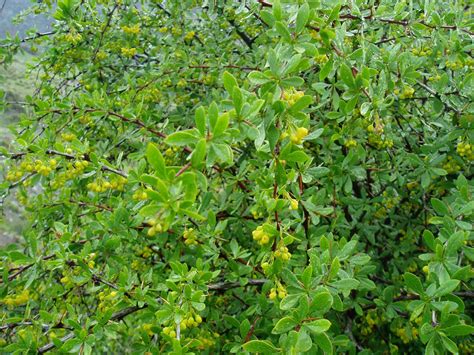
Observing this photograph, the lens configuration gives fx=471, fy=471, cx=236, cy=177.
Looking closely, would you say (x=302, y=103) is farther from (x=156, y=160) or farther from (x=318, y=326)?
(x=318, y=326)

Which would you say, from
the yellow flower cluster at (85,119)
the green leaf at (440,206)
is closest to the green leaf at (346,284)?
the green leaf at (440,206)

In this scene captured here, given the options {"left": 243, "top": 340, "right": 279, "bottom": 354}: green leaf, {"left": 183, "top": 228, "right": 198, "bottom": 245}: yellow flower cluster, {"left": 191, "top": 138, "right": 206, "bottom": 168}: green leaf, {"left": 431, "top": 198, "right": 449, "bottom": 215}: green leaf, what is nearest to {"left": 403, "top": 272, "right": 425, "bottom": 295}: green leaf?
{"left": 431, "top": 198, "right": 449, "bottom": 215}: green leaf

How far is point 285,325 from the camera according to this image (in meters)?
1.44

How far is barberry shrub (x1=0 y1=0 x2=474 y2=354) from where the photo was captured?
1474 millimetres

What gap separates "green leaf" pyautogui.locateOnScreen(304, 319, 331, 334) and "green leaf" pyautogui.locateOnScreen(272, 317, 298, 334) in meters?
0.04

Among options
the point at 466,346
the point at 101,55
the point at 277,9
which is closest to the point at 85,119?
the point at 101,55

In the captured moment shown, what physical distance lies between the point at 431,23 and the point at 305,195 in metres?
1.00

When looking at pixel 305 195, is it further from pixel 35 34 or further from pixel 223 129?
pixel 35 34

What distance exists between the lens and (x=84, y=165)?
216cm

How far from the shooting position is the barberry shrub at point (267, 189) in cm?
147

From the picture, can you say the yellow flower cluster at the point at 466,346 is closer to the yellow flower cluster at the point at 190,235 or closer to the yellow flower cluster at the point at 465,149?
the yellow flower cluster at the point at 465,149

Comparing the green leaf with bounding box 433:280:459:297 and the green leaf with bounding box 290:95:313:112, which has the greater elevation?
the green leaf with bounding box 290:95:313:112

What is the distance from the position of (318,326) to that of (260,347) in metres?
0.19

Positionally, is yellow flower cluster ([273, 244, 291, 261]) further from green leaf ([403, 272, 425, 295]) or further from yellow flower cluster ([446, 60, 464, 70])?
yellow flower cluster ([446, 60, 464, 70])
